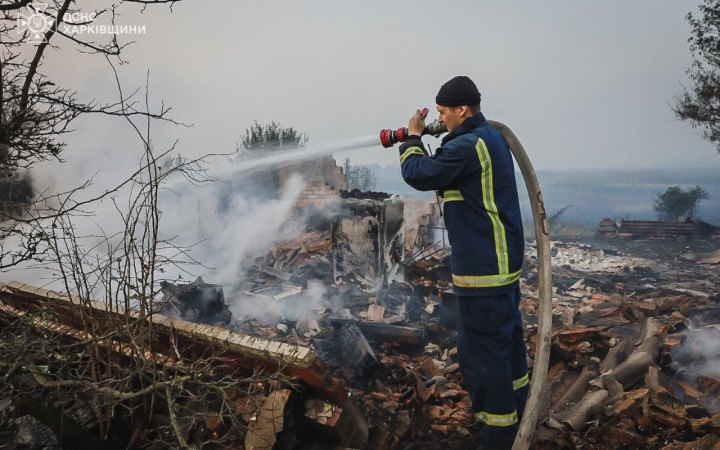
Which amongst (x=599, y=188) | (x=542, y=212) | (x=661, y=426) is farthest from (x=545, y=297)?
(x=599, y=188)

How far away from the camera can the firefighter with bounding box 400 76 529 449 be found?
2.61 m

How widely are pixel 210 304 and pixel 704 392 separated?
216 inches

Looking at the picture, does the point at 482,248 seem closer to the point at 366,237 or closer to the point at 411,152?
the point at 411,152

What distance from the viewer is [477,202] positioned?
2.65 metres

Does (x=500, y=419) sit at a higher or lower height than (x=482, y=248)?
lower

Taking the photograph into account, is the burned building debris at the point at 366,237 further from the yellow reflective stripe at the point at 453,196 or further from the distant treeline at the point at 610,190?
the distant treeline at the point at 610,190

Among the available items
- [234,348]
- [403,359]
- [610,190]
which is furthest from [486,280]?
[610,190]

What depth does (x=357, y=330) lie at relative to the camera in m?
4.38

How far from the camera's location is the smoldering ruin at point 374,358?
102 inches

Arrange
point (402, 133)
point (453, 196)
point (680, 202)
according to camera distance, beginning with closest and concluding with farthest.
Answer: point (453, 196), point (402, 133), point (680, 202)

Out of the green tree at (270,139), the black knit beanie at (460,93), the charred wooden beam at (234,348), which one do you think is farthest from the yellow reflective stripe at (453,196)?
the green tree at (270,139)

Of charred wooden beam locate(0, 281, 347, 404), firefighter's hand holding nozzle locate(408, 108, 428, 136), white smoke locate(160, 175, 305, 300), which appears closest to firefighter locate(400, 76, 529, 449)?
firefighter's hand holding nozzle locate(408, 108, 428, 136)

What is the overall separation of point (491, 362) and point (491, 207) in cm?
101

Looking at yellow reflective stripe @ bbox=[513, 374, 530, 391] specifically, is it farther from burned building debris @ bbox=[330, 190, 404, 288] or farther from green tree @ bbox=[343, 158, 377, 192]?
green tree @ bbox=[343, 158, 377, 192]
